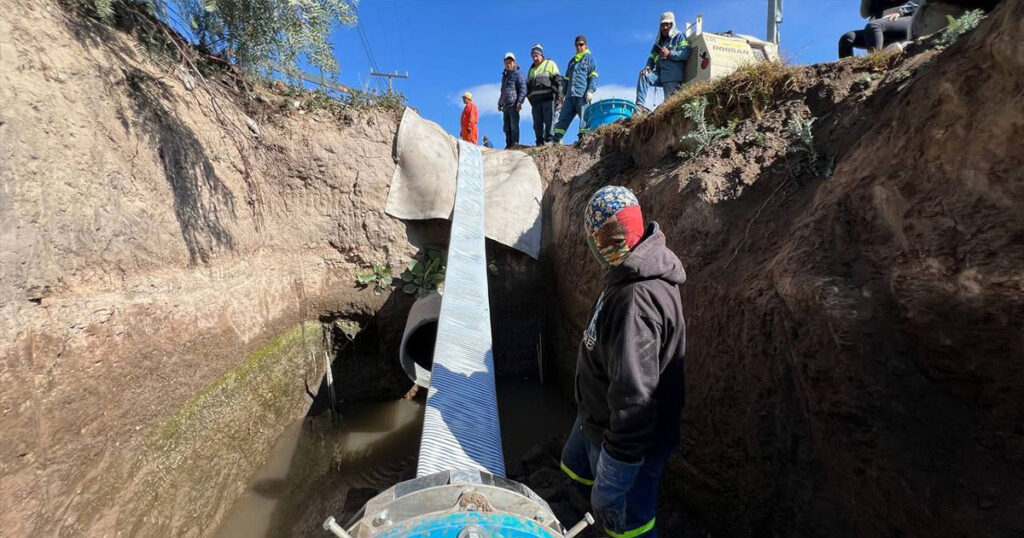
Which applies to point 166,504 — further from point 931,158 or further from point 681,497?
point 931,158

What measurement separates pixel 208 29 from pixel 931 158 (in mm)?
5156

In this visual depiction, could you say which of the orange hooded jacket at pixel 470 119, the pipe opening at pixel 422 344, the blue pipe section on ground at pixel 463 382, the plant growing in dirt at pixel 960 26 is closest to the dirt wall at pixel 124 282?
the pipe opening at pixel 422 344

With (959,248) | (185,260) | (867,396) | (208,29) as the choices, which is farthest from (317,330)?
(959,248)

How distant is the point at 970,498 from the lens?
5.00 ft

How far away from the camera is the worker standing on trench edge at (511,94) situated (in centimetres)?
785

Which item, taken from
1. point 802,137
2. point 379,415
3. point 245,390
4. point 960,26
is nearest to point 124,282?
point 245,390

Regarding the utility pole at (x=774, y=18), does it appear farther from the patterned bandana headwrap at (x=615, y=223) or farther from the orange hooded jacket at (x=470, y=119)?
the patterned bandana headwrap at (x=615, y=223)

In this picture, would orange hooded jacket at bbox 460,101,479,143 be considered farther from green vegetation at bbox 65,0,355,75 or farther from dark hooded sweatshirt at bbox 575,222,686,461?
dark hooded sweatshirt at bbox 575,222,686,461

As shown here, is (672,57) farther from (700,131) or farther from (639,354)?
(639,354)

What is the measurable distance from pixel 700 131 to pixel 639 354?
2.67 meters

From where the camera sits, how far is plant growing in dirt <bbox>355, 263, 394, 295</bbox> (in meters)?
5.27

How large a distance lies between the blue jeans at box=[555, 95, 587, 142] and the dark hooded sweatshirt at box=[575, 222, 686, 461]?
17.9ft

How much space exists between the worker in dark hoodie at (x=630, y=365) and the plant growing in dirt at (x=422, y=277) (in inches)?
137

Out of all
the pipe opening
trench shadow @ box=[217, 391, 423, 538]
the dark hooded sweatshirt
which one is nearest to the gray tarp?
the pipe opening
